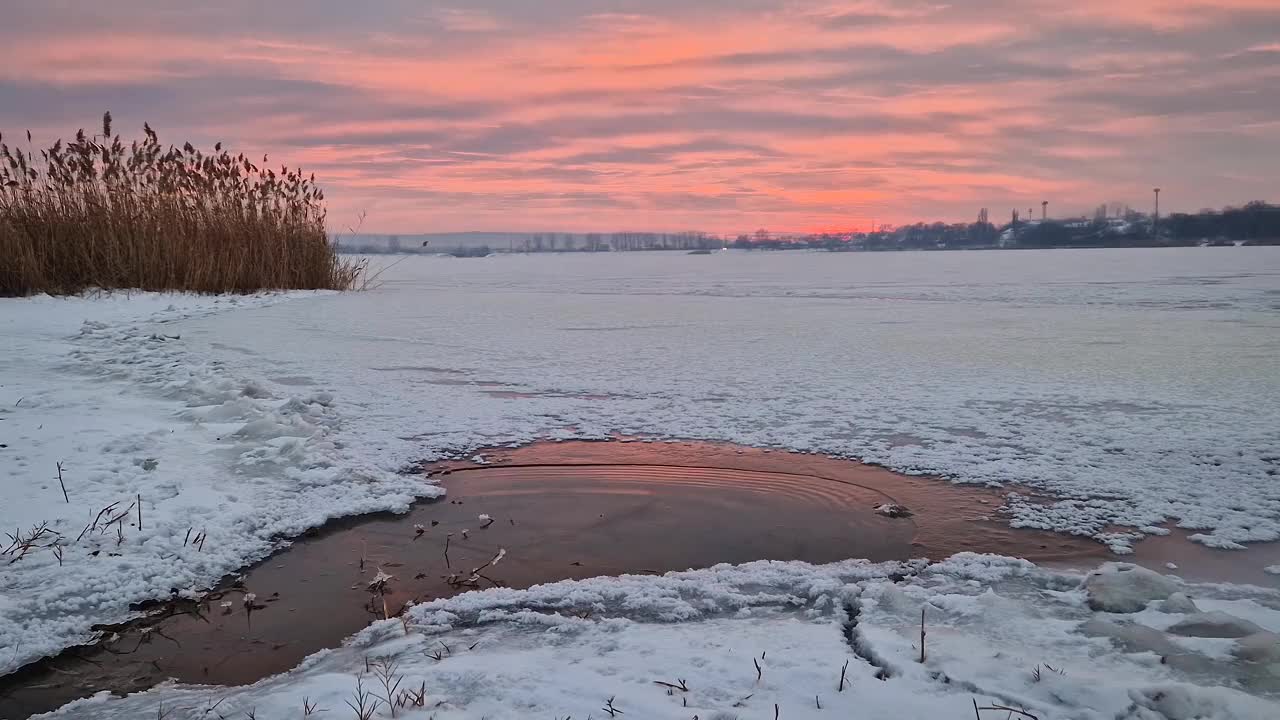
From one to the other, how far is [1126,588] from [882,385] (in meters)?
3.40

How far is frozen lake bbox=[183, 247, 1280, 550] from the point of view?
3.62m

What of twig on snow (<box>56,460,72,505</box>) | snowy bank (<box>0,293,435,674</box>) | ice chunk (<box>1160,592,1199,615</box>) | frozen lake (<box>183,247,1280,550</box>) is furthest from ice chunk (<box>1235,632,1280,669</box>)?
twig on snow (<box>56,460,72,505</box>)

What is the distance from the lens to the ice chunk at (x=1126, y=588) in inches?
88.4

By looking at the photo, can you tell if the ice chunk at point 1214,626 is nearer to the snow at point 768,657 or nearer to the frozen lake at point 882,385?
the snow at point 768,657

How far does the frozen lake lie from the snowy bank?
46cm

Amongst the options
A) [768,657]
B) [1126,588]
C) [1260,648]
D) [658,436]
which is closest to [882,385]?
[658,436]

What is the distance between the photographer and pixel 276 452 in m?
3.62

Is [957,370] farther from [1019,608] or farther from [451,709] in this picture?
[451,709]

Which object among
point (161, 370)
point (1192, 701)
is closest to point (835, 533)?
point (1192, 701)

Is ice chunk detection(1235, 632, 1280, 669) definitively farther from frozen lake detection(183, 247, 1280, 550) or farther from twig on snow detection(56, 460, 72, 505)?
twig on snow detection(56, 460, 72, 505)

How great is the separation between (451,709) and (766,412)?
3.41 meters

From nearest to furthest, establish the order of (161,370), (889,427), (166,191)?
(889,427) < (161,370) < (166,191)

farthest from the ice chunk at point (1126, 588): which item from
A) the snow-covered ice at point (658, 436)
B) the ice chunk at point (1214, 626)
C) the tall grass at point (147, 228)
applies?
the tall grass at point (147, 228)

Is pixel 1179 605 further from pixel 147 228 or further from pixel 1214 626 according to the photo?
pixel 147 228
